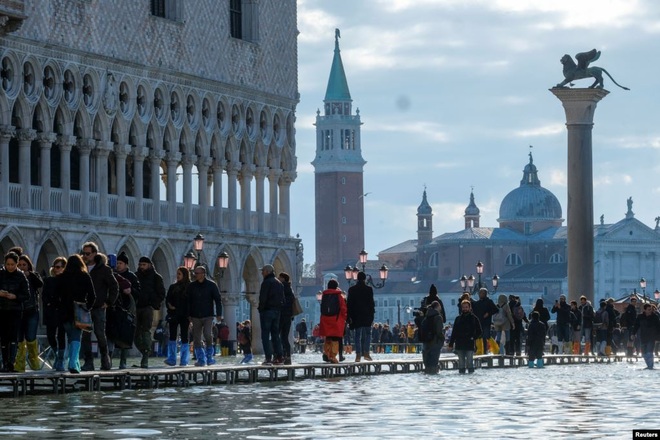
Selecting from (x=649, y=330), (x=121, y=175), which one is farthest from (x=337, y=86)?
(x=649, y=330)

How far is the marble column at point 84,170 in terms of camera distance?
45.0 metres

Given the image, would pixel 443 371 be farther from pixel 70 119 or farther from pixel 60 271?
pixel 70 119

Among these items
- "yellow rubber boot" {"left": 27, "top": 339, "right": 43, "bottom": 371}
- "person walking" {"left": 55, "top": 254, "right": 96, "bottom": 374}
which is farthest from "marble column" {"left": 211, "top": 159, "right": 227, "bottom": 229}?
"person walking" {"left": 55, "top": 254, "right": 96, "bottom": 374}

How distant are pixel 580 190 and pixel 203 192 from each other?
31.0ft

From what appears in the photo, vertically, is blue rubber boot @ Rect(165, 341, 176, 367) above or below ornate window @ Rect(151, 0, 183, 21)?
below

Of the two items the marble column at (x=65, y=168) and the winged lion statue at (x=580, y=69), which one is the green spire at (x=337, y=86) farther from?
the marble column at (x=65, y=168)

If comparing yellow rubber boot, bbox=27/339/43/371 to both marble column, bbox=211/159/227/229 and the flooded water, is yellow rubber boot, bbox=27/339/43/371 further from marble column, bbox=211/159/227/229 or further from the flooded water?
marble column, bbox=211/159/227/229

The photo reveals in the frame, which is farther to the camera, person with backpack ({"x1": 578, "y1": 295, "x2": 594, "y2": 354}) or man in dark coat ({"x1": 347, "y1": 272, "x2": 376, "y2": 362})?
person with backpack ({"x1": 578, "y1": 295, "x2": 594, "y2": 354})

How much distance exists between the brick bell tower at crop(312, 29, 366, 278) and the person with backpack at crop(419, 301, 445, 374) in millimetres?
144637

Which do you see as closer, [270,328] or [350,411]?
[350,411]

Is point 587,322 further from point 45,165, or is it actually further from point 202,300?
point 202,300

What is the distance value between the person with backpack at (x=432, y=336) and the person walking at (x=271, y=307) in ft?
10.2

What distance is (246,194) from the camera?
5312cm

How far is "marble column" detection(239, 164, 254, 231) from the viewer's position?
5278cm
